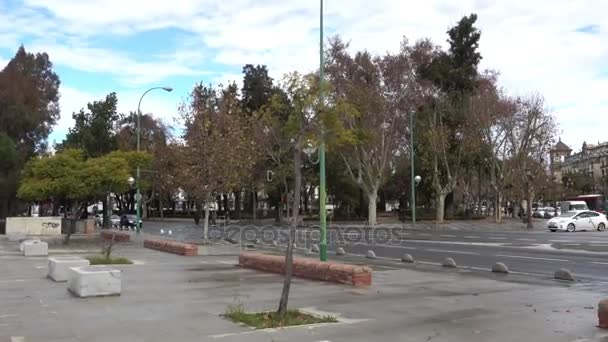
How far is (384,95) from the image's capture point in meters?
52.5

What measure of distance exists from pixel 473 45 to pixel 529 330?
59564 mm

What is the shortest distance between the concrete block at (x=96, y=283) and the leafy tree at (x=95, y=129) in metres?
46.1

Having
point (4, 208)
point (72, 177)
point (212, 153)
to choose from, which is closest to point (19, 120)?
point (4, 208)

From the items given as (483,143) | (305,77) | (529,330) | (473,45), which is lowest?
(529,330)

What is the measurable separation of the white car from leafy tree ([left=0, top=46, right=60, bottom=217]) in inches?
1572

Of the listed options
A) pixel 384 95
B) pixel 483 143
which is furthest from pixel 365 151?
pixel 483 143

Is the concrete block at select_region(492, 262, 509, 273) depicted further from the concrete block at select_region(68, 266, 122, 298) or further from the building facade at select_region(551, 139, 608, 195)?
the building facade at select_region(551, 139, 608, 195)

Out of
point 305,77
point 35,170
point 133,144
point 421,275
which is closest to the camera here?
point 305,77

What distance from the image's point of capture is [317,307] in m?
10.7

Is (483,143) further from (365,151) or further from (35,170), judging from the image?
(35,170)

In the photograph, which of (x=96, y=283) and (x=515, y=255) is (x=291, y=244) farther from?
(x=515, y=255)

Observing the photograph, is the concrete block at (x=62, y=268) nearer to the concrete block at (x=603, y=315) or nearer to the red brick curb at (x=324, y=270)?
the red brick curb at (x=324, y=270)

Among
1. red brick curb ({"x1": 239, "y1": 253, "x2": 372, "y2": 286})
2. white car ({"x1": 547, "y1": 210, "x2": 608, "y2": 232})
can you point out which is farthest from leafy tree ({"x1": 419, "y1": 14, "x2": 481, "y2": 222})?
red brick curb ({"x1": 239, "y1": 253, "x2": 372, "y2": 286})

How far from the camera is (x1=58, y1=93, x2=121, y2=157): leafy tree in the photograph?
56.4 metres
